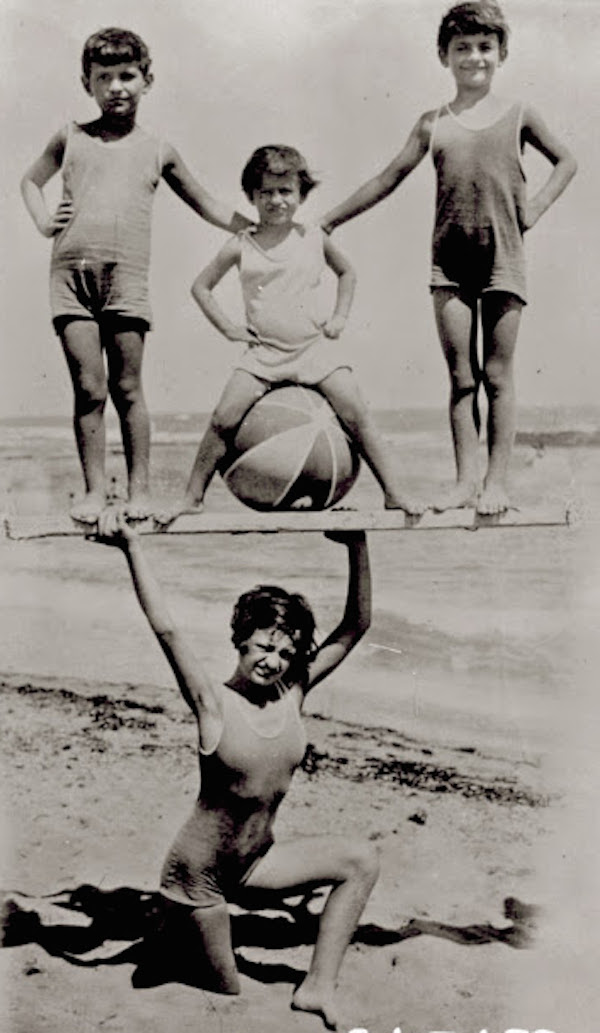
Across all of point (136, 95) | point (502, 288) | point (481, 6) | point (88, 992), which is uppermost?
point (481, 6)

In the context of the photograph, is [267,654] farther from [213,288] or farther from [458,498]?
[213,288]

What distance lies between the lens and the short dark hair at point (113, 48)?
5465mm

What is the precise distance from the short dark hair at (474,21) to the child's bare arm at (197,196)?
39.0 inches

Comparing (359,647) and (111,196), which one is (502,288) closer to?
(111,196)

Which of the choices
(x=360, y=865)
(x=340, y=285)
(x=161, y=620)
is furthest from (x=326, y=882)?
(x=340, y=285)

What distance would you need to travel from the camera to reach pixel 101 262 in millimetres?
5480

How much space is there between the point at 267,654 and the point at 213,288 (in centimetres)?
140

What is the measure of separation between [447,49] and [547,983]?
137 inches

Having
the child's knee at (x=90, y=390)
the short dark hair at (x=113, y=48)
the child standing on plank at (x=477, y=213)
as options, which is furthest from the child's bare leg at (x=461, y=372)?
the short dark hair at (x=113, y=48)

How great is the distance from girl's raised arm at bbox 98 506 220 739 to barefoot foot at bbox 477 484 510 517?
113cm

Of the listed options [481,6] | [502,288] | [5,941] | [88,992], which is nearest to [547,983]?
[88,992]

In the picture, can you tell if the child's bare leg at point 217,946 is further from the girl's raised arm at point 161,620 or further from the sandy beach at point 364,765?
the girl's raised arm at point 161,620

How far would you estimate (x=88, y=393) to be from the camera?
18.2ft

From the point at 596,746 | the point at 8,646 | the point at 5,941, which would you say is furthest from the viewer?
the point at 8,646
